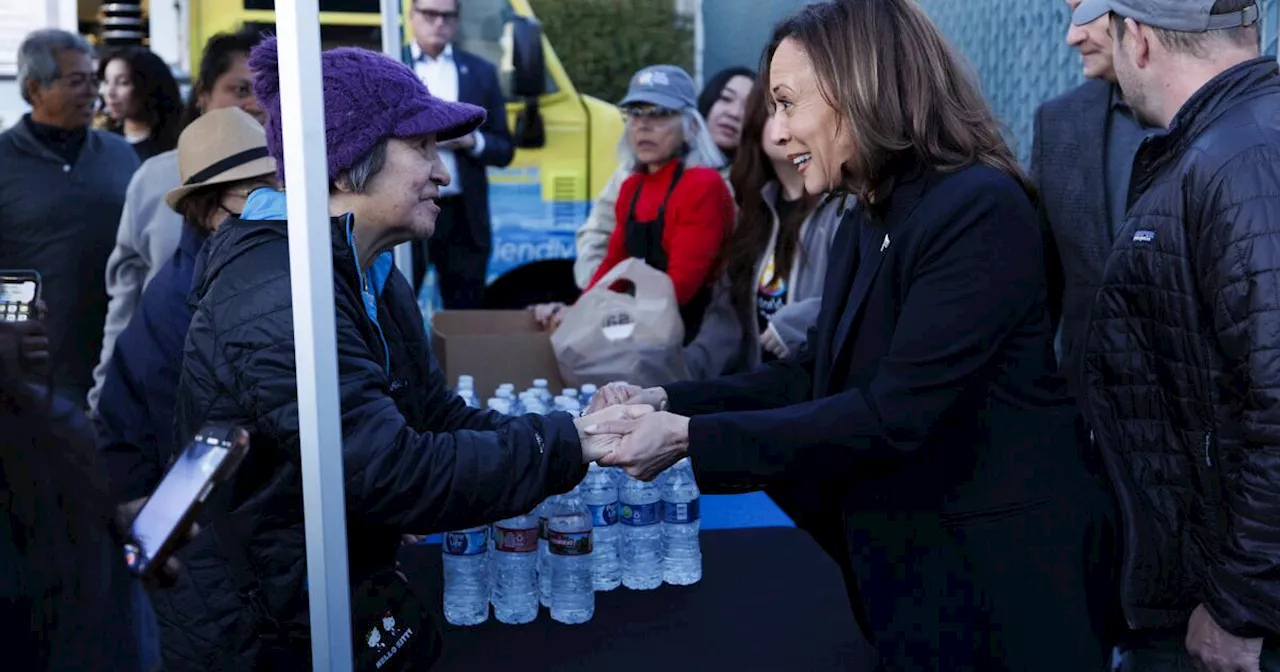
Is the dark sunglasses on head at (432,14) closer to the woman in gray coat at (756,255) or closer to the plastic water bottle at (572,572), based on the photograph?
the woman in gray coat at (756,255)

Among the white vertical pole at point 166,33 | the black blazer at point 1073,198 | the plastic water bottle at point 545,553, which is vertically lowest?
the plastic water bottle at point 545,553

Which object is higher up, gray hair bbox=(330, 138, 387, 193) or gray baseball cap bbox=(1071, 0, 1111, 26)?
gray baseball cap bbox=(1071, 0, 1111, 26)

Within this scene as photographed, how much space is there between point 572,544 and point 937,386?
735 millimetres

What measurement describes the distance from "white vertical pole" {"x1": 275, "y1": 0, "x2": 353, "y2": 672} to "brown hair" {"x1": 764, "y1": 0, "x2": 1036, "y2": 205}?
3.12 feet

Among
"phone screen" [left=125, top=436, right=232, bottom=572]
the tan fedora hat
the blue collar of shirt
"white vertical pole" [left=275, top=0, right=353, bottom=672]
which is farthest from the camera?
the tan fedora hat

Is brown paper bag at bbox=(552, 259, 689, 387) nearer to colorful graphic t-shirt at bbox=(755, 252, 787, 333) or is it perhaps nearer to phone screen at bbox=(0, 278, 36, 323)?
colorful graphic t-shirt at bbox=(755, 252, 787, 333)

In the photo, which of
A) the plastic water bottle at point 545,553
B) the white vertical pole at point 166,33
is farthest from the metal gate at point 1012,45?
the white vertical pole at point 166,33

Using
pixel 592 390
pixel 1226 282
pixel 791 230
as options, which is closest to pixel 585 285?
pixel 791 230

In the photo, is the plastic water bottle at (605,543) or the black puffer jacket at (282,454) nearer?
the black puffer jacket at (282,454)

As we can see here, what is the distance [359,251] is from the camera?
216 cm

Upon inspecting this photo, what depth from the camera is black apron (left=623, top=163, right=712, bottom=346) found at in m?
4.44

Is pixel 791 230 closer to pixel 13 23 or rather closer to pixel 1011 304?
pixel 1011 304

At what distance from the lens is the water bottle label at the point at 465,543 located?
2345mm

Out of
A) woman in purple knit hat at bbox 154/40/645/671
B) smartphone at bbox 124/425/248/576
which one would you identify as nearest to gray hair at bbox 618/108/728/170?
woman in purple knit hat at bbox 154/40/645/671
